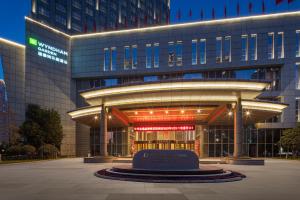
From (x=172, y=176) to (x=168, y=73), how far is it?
4314 cm

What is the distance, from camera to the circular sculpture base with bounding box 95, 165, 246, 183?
753 inches

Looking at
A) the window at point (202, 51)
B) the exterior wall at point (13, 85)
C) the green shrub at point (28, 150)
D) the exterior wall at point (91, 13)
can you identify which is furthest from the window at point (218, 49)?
the exterior wall at point (13, 85)

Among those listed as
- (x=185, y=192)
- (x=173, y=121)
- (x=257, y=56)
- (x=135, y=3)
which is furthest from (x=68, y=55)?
(x=135, y=3)

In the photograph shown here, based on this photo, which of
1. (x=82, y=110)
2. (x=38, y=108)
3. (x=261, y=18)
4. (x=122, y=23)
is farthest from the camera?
(x=122, y=23)

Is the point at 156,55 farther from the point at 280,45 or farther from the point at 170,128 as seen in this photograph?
the point at 280,45

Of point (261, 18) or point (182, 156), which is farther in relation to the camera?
point (261, 18)

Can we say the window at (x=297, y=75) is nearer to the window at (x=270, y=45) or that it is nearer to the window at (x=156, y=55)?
the window at (x=270, y=45)

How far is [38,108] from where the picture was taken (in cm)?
5384

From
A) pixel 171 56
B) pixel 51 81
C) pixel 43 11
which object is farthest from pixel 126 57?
pixel 43 11

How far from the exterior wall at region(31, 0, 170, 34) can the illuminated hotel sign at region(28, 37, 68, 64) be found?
16.4 meters

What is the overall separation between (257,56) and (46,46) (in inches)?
1518

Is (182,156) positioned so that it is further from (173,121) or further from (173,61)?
(173,61)

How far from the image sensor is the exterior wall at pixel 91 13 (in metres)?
94.8

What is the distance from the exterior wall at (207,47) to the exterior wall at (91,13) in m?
14.9
